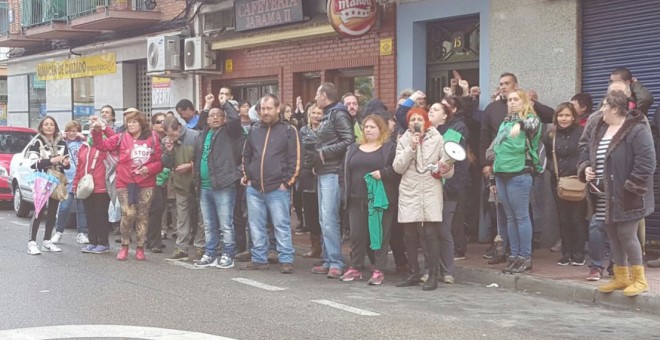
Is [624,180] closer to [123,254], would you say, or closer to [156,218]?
[123,254]

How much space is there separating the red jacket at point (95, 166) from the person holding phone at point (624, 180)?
618cm

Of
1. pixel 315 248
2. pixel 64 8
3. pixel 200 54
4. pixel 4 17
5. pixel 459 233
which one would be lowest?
pixel 315 248

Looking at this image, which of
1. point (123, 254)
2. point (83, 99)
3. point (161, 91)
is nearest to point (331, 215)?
point (123, 254)

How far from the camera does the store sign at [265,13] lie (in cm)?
1611

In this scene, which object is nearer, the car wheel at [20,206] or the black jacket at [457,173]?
the black jacket at [457,173]

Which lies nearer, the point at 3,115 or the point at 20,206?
the point at 20,206

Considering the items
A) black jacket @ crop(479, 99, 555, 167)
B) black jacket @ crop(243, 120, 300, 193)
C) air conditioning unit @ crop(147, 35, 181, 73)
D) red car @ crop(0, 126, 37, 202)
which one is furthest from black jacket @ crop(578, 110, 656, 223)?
air conditioning unit @ crop(147, 35, 181, 73)

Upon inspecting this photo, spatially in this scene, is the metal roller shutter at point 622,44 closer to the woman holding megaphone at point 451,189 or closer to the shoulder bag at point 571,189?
the shoulder bag at point 571,189

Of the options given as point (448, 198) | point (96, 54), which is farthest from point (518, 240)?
point (96, 54)

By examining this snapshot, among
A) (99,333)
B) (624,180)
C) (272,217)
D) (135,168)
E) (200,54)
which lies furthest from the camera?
(200,54)

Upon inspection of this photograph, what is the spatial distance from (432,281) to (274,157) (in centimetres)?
217

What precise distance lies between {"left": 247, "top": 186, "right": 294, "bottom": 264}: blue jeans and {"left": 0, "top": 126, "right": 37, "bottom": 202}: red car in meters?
8.90

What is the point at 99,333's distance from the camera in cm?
674

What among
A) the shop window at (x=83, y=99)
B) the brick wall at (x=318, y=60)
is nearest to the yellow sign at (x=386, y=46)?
the brick wall at (x=318, y=60)
